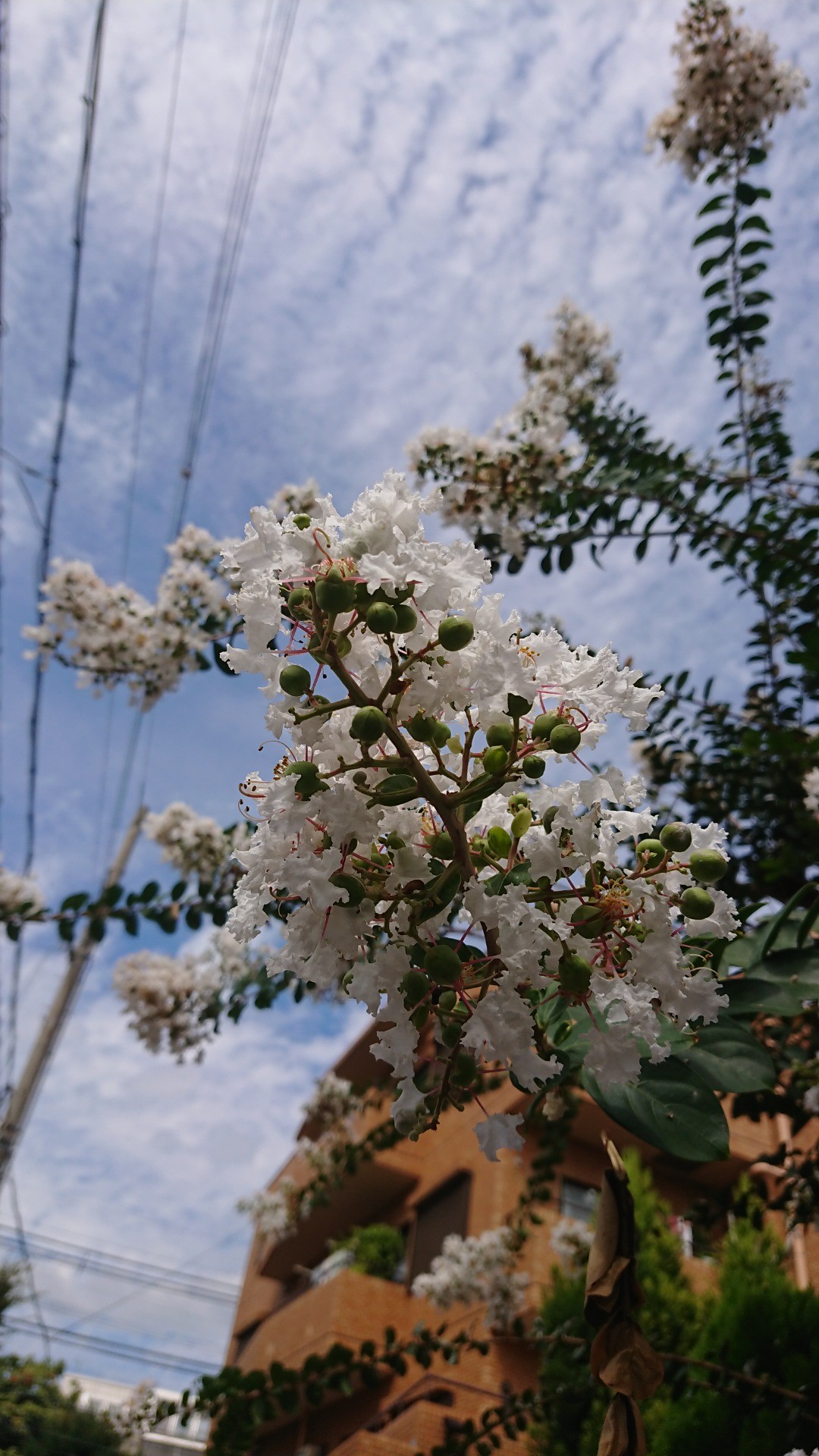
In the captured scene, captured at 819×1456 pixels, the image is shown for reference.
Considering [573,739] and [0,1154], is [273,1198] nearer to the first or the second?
[0,1154]

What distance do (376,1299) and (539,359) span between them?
26.6ft

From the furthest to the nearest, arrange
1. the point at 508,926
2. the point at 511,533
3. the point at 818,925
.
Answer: the point at 511,533 → the point at 818,925 → the point at 508,926

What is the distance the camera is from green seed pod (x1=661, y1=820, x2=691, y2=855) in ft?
2.66

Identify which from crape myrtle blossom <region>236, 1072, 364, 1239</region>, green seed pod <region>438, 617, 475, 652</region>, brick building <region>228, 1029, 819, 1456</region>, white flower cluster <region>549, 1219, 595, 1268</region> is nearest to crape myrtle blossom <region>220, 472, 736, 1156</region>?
green seed pod <region>438, 617, 475, 652</region>

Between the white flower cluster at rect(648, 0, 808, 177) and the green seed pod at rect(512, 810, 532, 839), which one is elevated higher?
the white flower cluster at rect(648, 0, 808, 177)

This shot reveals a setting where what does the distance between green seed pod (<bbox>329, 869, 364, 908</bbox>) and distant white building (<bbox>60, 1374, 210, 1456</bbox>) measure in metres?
2.51

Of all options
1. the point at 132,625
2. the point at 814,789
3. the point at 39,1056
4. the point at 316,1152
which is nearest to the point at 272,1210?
the point at 316,1152

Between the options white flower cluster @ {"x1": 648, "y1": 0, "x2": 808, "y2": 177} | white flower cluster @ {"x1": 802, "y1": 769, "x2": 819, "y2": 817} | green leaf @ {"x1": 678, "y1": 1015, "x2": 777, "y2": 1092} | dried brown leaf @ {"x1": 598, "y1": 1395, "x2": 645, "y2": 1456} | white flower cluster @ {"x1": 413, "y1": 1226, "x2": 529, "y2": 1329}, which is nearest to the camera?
dried brown leaf @ {"x1": 598, "y1": 1395, "x2": 645, "y2": 1456}

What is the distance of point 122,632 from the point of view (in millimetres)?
3504

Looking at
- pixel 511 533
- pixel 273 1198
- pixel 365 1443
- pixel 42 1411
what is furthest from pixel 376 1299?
pixel 511 533

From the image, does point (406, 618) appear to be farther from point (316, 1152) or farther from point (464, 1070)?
point (316, 1152)

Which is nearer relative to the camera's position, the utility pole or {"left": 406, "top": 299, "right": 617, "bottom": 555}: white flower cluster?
{"left": 406, "top": 299, "right": 617, "bottom": 555}: white flower cluster

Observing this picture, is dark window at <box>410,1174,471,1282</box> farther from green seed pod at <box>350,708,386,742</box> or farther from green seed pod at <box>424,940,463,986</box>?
green seed pod at <box>350,708,386,742</box>

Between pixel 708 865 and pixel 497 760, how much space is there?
20cm
